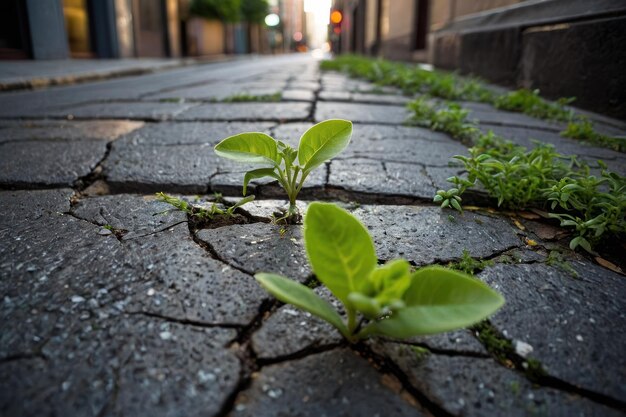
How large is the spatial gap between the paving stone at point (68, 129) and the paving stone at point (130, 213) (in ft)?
2.87

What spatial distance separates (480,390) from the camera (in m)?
0.61

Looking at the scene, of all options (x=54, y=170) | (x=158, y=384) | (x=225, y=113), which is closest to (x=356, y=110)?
(x=225, y=113)

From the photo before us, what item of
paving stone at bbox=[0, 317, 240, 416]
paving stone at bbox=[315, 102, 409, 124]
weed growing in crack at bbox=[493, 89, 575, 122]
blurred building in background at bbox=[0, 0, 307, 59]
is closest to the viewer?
paving stone at bbox=[0, 317, 240, 416]

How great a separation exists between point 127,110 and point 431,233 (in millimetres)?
2415

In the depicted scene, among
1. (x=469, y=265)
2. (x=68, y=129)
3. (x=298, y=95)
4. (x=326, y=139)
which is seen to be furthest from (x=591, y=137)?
(x=68, y=129)

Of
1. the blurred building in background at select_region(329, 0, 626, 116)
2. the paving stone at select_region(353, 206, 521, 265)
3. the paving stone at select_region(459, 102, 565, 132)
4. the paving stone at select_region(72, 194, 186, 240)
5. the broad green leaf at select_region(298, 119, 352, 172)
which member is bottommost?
the paving stone at select_region(353, 206, 521, 265)

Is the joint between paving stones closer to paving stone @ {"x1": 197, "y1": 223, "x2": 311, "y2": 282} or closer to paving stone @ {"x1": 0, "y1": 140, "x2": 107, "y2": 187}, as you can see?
paving stone @ {"x1": 197, "y1": 223, "x2": 311, "y2": 282}

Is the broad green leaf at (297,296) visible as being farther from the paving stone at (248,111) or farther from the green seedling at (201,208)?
the paving stone at (248,111)

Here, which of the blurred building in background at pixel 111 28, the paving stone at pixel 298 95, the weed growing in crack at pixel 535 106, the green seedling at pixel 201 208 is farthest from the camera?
the blurred building in background at pixel 111 28

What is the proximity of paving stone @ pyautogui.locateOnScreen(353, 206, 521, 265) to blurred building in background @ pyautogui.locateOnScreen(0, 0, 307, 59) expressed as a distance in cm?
837

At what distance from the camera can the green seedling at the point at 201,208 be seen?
1.12 metres

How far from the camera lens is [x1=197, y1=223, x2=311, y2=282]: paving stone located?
88cm

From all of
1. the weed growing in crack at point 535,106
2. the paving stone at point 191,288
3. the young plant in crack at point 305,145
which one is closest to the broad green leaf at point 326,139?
the young plant in crack at point 305,145

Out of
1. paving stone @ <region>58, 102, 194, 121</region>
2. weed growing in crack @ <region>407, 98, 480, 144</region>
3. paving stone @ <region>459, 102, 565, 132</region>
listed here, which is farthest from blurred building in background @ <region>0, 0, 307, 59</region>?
paving stone @ <region>459, 102, 565, 132</region>
